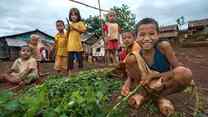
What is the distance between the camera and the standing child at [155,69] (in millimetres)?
2605

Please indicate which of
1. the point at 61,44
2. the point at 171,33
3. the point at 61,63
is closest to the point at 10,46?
the point at 171,33

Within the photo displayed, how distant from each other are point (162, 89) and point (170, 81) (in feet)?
0.34

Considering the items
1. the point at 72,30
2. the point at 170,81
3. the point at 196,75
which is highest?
the point at 72,30

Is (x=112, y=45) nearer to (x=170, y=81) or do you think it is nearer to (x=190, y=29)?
(x=170, y=81)

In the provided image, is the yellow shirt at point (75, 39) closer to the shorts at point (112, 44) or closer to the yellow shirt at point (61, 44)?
the yellow shirt at point (61, 44)

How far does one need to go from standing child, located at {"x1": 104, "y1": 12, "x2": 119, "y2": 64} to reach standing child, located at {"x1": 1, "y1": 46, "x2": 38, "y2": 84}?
224cm

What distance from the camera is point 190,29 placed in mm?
13992

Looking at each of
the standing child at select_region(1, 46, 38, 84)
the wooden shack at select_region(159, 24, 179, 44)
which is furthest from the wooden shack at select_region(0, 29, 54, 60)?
the standing child at select_region(1, 46, 38, 84)

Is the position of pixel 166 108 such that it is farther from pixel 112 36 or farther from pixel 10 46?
pixel 10 46

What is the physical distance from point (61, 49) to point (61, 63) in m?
0.29

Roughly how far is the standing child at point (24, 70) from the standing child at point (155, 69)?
2.97 metres

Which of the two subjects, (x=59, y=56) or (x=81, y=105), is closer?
(x=81, y=105)

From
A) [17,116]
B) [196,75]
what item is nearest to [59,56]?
[196,75]

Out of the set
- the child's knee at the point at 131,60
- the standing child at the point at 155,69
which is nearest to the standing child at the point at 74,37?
the standing child at the point at 155,69
